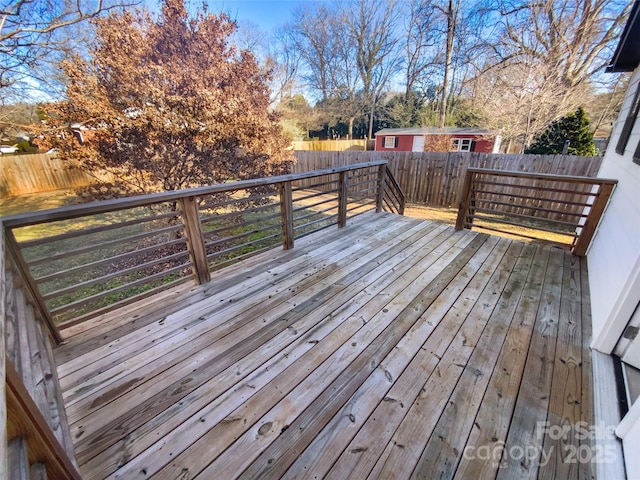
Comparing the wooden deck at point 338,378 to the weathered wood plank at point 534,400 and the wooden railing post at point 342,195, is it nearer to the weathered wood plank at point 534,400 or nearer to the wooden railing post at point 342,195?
the weathered wood plank at point 534,400

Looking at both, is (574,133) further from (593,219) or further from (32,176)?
(32,176)

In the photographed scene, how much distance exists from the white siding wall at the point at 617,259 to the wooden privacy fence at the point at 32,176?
1260 cm

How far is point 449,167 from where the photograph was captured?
24.4ft

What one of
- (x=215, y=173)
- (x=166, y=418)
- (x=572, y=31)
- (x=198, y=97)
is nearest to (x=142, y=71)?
(x=198, y=97)

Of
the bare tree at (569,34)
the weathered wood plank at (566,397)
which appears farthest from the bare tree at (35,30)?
Answer: the bare tree at (569,34)

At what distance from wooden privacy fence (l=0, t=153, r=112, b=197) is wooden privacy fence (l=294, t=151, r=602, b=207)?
1060 centimetres

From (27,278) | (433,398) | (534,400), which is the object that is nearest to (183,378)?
(27,278)

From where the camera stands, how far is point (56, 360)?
162 cm

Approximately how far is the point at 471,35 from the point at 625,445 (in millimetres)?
14747

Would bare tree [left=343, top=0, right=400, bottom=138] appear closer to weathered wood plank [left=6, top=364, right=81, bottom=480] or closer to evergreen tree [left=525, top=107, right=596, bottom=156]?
evergreen tree [left=525, top=107, right=596, bottom=156]

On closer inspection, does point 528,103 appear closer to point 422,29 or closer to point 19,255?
point 422,29

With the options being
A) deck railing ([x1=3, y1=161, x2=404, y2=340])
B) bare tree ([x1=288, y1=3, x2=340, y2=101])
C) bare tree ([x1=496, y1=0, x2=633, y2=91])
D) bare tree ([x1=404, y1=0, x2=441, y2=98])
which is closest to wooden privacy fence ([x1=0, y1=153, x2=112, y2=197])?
deck railing ([x1=3, y1=161, x2=404, y2=340])

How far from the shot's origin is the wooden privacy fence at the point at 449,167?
590cm

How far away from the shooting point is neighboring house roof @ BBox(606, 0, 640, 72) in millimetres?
2777
